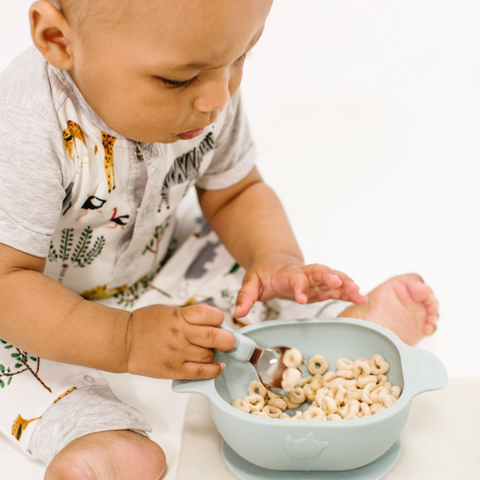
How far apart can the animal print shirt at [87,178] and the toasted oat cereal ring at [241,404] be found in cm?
24

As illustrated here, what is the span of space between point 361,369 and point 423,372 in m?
0.08

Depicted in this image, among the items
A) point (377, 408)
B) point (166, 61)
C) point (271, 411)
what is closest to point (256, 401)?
point (271, 411)

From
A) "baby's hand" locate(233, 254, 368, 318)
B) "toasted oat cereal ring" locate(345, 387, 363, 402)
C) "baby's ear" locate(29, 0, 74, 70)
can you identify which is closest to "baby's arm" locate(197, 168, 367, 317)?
"baby's hand" locate(233, 254, 368, 318)

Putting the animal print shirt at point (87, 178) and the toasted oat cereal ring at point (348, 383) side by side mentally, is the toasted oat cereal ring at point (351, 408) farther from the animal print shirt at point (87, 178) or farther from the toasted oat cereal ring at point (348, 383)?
the animal print shirt at point (87, 178)

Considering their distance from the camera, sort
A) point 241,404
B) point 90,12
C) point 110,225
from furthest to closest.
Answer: point 110,225
point 241,404
point 90,12

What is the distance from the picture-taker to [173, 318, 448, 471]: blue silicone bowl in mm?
546

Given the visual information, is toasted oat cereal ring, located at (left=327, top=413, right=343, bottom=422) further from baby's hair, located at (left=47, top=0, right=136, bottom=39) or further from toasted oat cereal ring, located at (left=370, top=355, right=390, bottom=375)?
baby's hair, located at (left=47, top=0, right=136, bottom=39)

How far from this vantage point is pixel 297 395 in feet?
2.12

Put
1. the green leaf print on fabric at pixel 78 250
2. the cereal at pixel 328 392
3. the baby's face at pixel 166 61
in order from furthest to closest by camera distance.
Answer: the green leaf print on fabric at pixel 78 250 → the cereal at pixel 328 392 → the baby's face at pixel 166 61

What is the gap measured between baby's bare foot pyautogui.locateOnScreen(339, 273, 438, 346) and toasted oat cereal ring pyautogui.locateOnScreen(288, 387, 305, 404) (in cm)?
16

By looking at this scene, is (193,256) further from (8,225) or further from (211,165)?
(8,225)

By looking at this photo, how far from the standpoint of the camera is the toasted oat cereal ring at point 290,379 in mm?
638

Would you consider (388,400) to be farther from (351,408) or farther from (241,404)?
(241,404)

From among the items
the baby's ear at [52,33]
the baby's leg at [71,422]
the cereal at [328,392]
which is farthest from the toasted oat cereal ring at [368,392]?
the baby's ear at [52,33]
